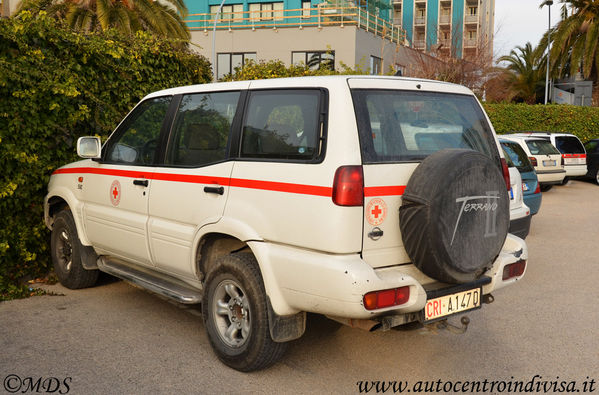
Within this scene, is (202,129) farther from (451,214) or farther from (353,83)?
(451,214)

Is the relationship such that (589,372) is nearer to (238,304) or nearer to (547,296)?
(547,296)

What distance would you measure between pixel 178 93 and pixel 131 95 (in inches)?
101

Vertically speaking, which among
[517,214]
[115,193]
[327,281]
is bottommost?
[517,214]

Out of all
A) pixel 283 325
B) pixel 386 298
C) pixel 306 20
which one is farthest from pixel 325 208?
pixel 306 20

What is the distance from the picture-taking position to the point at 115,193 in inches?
213

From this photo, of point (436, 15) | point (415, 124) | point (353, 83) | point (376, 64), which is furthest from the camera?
point (436, 15)

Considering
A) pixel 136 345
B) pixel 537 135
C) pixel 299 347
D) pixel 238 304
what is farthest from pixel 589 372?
pixel 537 135

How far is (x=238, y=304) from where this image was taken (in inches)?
166

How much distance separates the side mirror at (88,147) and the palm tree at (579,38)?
1239 inches

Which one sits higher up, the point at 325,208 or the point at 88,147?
the point at 88,147

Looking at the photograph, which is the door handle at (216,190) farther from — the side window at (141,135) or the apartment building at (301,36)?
the apartment building at (301,36)

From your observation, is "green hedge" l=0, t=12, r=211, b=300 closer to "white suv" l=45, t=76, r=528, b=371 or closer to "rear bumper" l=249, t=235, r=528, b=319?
"white suv" l=45, t=76, r=528, b=371

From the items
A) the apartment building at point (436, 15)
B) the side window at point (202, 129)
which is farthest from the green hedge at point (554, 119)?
the apartment building at point (436, 15)

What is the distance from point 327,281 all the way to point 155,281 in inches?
77.7
